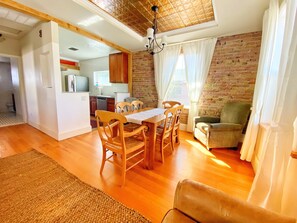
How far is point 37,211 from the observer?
1.34m

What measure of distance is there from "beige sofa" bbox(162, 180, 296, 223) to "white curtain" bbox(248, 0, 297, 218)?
1.73ft

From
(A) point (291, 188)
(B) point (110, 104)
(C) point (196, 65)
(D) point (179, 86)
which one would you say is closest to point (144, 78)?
(D) point (179, 86)

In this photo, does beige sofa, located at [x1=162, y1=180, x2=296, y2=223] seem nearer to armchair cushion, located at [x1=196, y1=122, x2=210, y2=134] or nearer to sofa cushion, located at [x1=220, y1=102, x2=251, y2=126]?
armchair cushion, located at [x1=196, y1=122, x2=210, y2=134]

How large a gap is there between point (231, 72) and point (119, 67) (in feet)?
11.0

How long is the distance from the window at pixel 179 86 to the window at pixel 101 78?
2.87 m

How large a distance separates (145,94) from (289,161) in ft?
12.7

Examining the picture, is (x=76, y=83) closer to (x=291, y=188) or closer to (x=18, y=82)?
(x=18, y=82)

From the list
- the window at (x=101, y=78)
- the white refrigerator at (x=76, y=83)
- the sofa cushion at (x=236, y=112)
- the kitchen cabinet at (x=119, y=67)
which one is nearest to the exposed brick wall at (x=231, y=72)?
the sofa cushion at (x=236, y=112)

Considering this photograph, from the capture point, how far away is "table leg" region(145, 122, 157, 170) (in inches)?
77.1

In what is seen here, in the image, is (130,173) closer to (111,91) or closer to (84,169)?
(84,169)

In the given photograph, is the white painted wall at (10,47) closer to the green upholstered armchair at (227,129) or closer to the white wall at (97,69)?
the white wall at (97,69)

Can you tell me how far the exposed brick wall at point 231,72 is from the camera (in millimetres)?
2984

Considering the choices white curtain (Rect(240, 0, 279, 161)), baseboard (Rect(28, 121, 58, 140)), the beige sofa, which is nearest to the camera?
the beige sofa

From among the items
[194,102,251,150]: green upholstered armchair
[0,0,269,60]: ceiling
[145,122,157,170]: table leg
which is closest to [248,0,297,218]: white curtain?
[145,122,157,170]: table leg
